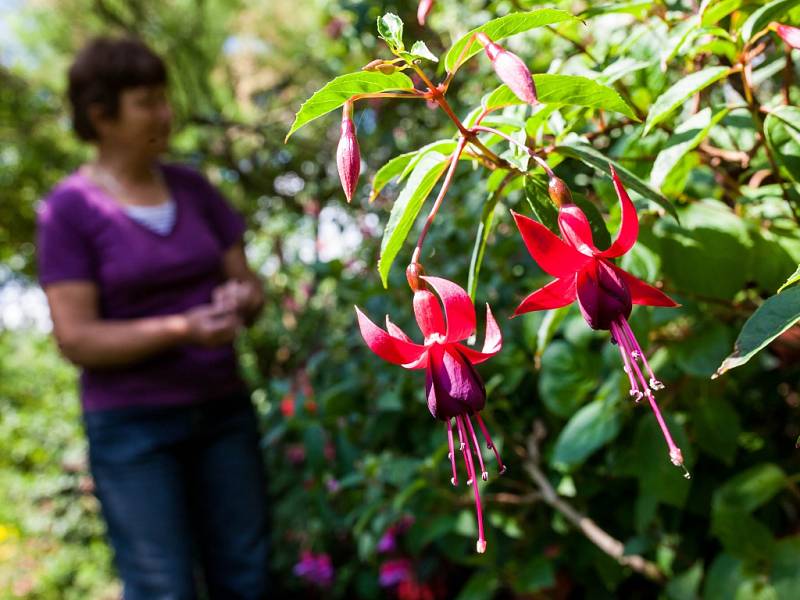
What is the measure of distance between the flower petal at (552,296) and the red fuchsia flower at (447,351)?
0.07 ft

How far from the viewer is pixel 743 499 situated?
2.73 feet

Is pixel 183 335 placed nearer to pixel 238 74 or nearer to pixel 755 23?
pixel 755 23

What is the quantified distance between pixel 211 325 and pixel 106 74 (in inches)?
22.6

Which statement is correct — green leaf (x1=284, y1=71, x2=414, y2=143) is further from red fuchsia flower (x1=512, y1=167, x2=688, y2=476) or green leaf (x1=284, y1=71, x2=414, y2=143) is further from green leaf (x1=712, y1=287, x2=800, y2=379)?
green leaf (x1=712, y1=287, x2=800, y2=379)

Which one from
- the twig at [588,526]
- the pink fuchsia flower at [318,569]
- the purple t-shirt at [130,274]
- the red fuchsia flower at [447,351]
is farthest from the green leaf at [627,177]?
the pink fuchsia flower at [318,569]

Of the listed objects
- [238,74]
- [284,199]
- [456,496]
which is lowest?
[456,496]

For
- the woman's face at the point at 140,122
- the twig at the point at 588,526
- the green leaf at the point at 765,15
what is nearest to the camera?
the green leaf at the point at 765,15

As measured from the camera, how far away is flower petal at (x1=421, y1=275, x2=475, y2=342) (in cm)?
38

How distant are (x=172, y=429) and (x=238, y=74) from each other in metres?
3.84

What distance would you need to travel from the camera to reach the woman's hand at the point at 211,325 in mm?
1301

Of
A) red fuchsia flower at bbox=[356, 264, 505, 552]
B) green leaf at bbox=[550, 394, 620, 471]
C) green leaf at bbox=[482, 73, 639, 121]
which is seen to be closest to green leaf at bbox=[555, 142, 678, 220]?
green leaf at bbox=[482, 73, 639, 121]

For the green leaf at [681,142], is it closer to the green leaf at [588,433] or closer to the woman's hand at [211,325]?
the green leaf at [588,433]

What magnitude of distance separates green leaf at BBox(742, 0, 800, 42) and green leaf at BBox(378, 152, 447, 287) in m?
0.23

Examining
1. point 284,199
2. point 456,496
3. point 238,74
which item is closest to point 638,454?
point 456,496
